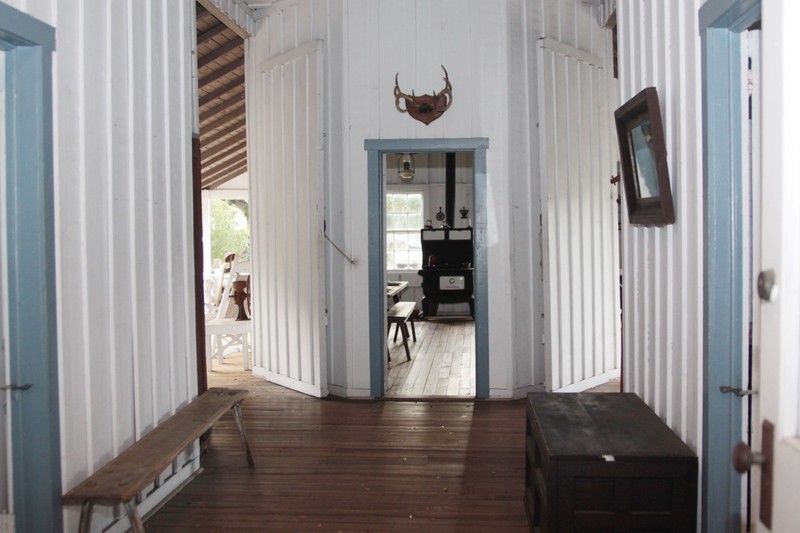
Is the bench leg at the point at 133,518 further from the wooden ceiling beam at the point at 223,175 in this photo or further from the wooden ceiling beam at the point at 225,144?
the wooden ceiling beam at the point at 223,175

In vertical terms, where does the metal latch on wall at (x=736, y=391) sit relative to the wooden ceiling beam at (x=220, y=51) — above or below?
below

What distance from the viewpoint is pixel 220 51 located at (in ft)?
23.4

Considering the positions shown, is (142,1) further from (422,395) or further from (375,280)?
(422,395)

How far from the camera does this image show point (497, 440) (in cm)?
432

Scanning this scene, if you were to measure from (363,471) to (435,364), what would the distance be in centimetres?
336

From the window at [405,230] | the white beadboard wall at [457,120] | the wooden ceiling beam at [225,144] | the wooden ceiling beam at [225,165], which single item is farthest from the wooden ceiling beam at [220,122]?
the white beadboard wall at [457,120]

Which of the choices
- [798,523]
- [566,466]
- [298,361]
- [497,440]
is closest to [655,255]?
[566,466]

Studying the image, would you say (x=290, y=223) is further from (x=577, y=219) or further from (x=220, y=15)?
(x=577, y=219)

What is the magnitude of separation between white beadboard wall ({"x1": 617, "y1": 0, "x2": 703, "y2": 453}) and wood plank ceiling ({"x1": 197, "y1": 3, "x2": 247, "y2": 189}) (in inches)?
175

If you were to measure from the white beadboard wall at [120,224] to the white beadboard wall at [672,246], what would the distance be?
2.51 meters

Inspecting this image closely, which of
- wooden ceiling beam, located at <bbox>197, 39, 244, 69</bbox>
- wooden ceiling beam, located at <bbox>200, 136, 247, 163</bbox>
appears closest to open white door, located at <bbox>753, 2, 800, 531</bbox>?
wooden ceiling beam, located at <bbox>197, 39, 244, 69</bbox>

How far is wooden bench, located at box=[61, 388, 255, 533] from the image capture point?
2.38m

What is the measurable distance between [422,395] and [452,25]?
3.32m

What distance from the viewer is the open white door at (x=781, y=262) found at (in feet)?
4.02
